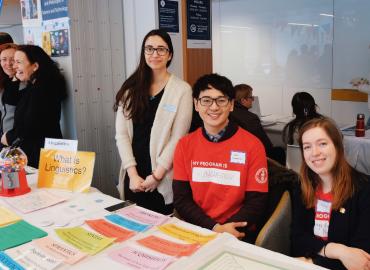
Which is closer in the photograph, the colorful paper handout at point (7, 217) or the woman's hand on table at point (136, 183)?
the colorful paper handout at point (7, 217)

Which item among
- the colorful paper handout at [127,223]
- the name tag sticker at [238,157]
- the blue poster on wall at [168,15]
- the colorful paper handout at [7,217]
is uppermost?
the blue poster on wall at [168,15]

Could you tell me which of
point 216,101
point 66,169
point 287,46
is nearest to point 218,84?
point 216,101

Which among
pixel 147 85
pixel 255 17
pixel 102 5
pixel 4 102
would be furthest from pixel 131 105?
pixel 255 17

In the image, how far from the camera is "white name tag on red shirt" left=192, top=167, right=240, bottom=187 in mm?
1740

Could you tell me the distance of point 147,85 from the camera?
7.09 ft

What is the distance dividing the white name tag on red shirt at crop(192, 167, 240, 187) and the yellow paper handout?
0.53 metres

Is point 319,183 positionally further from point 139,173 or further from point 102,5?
point 102,5

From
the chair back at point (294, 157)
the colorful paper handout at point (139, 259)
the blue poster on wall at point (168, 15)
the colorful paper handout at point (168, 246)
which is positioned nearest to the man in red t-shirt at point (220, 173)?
the colorful paper handout at point (168, 246)

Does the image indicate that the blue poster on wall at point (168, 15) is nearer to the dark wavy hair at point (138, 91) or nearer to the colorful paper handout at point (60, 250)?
the dark wavy hair at point (138, 91)

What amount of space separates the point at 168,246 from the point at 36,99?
1736 mm

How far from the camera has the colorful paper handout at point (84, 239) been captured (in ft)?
4.16

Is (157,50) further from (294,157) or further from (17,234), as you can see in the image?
(294,157)

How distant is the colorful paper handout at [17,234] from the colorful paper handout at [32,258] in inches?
1.7

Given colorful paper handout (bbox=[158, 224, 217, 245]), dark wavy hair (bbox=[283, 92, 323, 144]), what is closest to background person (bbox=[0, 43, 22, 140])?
colorful paper handout (bbox=[158, 224, 217, 245])
